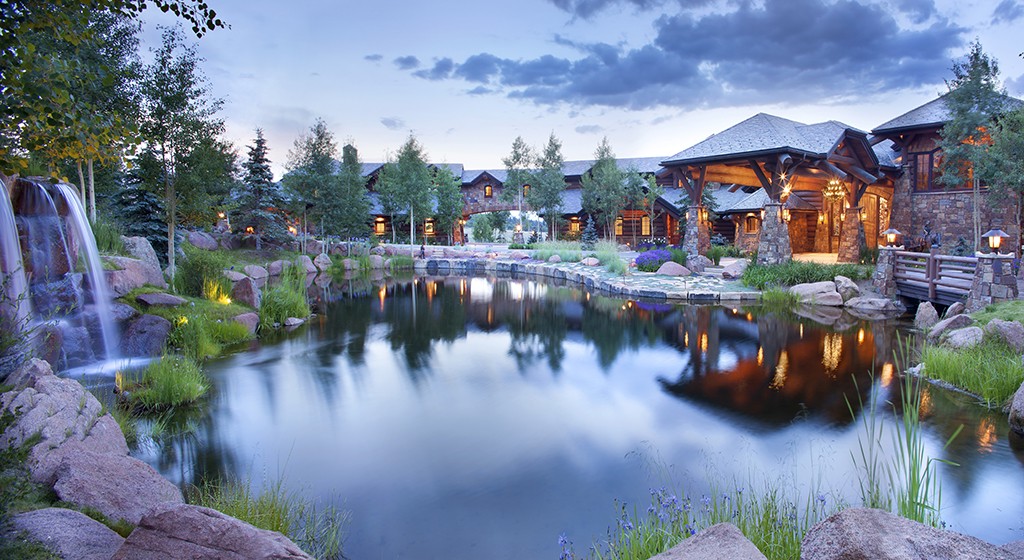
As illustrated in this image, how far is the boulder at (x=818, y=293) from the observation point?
52.2ft

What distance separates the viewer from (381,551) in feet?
14.8

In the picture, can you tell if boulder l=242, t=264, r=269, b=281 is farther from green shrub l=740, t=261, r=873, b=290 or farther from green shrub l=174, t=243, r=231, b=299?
green shrub l=740, t=261, r=873, b=290

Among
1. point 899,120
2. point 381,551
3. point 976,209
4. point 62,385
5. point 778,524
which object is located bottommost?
point 381,551

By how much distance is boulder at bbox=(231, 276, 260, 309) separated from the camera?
44.0 feet

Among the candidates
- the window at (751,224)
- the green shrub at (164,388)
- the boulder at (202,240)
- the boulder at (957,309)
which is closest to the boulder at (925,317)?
the boulder at (957,309)

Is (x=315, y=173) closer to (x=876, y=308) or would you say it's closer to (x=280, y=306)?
(x=280, y=306)

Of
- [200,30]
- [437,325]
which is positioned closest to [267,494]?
[200,30]

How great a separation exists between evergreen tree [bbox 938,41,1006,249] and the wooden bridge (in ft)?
20.3

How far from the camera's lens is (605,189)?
3503cm

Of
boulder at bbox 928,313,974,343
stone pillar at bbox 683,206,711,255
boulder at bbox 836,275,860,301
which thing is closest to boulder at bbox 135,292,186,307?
boulder at bbox 928,313,974,343

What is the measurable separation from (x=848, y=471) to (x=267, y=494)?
5683mm

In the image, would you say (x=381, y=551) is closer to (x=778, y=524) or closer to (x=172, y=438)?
(x=778, y=524)

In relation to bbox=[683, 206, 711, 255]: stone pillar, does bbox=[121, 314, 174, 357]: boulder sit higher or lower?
lower

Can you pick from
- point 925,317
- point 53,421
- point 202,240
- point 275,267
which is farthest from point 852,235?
point 202,240
